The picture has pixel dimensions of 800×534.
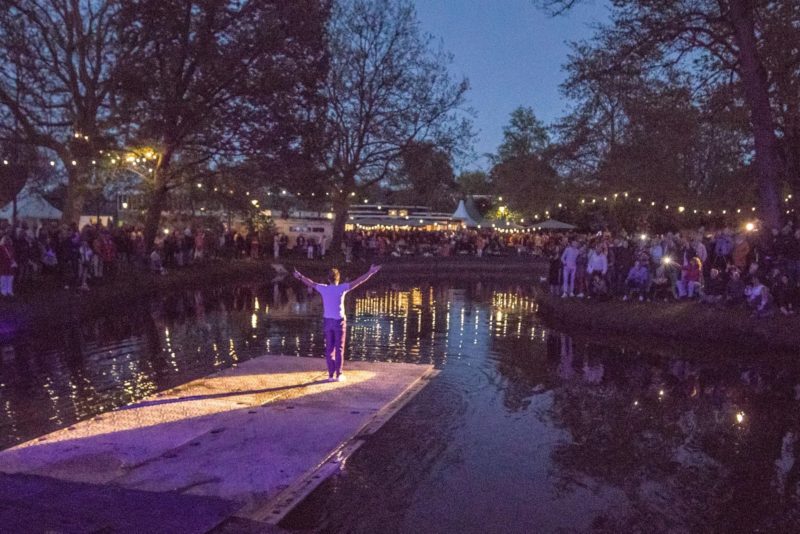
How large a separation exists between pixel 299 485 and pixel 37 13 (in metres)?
25.3

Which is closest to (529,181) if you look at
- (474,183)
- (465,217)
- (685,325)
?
(465,217)

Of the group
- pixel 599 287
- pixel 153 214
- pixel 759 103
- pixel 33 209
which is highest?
pixel 759 103

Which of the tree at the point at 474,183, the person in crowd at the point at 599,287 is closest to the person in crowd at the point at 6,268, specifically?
the person in crowd at the point at 599,287

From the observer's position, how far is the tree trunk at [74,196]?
27.3 m

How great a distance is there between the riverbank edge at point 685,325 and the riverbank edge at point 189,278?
7836 mm

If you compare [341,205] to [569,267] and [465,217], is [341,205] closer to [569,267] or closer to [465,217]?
[569,267]

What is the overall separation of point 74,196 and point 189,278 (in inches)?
210

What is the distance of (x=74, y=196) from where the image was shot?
90.5 feet

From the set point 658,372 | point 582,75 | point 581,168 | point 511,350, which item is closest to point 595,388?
point 658,372

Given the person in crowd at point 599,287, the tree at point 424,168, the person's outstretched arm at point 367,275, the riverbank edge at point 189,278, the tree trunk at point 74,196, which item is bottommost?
the riverbank edge at point 189,278

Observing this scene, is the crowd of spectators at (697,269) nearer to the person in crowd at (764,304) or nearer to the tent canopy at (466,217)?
the person in crowd at (764,304)

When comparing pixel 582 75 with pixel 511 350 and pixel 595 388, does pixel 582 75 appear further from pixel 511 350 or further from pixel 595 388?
pixel 595 388

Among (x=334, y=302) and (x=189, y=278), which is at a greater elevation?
(x=334, y=302)

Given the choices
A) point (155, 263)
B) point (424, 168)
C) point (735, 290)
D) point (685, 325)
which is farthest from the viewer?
point (424, 168)
